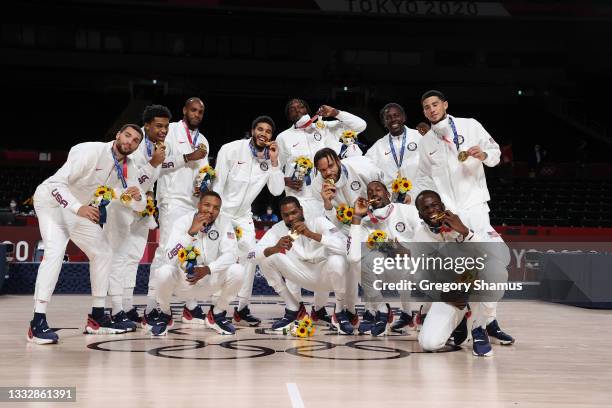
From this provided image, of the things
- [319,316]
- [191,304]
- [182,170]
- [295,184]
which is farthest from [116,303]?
[295,184]

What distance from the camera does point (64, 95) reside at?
2859 cm

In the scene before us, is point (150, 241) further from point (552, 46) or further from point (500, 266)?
point (552, 46)

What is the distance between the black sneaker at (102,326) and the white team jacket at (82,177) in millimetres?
1177

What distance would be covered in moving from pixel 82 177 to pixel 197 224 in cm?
115

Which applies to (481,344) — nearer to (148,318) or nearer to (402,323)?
(402,323)

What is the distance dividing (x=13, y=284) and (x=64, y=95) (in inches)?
702

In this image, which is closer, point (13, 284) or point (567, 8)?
point (13, 284)

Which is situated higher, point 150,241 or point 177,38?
point 177,38

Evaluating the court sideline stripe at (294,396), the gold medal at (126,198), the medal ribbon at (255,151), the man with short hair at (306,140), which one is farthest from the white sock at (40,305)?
the man with short hair at (306,140)

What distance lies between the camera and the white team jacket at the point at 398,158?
873 cm

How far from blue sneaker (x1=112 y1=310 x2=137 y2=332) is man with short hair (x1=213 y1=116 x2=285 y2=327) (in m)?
1.37

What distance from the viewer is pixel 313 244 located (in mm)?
7828

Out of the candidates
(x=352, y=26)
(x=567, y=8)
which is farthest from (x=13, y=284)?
(x=567, y=8)

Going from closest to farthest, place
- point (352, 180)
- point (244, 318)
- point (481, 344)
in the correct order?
point (481, 344), point (352, 180), point (244, 318)
